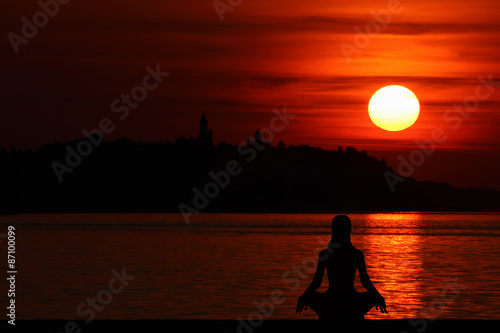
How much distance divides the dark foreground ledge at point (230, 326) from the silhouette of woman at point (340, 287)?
1047mm

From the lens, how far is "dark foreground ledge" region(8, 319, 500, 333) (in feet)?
42.3

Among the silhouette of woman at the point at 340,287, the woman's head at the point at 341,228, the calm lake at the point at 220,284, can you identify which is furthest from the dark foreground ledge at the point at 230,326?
the calm lake at the point at 220,284

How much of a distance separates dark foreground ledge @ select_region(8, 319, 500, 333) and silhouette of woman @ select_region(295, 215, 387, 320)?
1.05 metres

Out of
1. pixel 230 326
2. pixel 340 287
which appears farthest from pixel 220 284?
pixel 340 287

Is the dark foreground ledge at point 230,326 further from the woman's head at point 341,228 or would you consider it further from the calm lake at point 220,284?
the calm lake at point 220,284

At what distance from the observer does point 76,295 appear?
36125 mm

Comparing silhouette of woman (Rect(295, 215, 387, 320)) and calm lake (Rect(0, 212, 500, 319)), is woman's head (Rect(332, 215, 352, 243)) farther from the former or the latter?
calm lake (Rect(0, 212, 500, 319))

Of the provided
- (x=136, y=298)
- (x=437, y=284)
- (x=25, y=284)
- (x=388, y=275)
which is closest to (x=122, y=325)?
(x=136, y=298)

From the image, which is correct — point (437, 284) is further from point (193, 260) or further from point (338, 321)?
point (338, 321)

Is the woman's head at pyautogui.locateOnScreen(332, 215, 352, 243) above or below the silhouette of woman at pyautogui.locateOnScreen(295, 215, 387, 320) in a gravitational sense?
above

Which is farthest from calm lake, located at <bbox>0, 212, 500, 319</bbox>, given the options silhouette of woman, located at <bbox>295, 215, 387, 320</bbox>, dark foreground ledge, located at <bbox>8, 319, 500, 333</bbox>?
→ silhouette of woman, located at <bbox>295, 215, 387, 320</bbox>

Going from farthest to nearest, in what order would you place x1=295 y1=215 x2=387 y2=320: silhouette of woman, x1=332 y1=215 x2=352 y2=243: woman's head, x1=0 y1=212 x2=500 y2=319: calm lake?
x1=0 y1=212 x2=500 y2=319: calm lake < x1=295 y1=215 x2=387 y2=320: silhouette of woman < x1=332 y1=215 x2=352 y2=243: woman's head

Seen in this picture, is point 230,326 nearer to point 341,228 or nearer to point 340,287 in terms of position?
point 340,287

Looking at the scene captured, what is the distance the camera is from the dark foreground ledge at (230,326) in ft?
42.3
